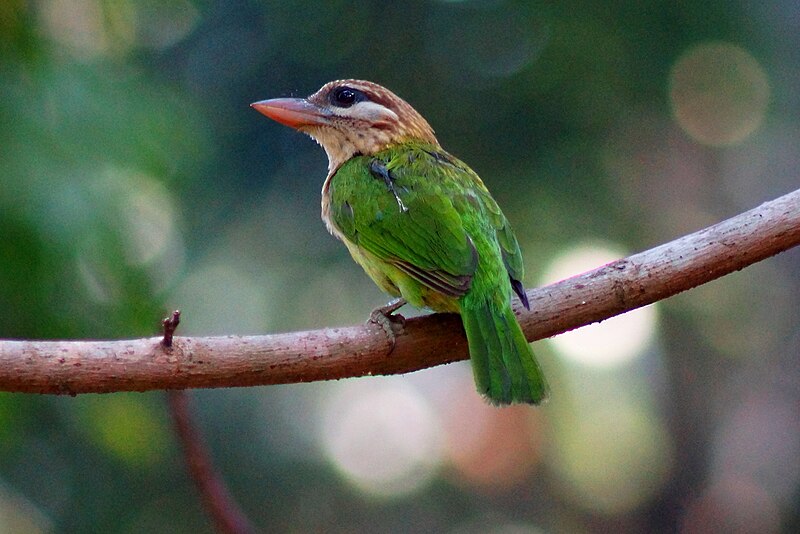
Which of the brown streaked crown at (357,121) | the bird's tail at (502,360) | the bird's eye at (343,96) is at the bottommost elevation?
the bird's tail at (502,360)

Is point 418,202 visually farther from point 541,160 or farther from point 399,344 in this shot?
point 541,160

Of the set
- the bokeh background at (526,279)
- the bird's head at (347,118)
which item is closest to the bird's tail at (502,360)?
the bird's head at (347,118)

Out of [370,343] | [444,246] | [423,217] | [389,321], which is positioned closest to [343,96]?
[423,217]

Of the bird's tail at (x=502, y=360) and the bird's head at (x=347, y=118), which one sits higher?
the bird's head at (x=347, y=118)

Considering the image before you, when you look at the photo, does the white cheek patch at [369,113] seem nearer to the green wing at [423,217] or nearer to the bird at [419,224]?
the bird at [419,224]

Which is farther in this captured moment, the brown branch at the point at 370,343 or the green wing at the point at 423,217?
the green wing at the point at 423,217

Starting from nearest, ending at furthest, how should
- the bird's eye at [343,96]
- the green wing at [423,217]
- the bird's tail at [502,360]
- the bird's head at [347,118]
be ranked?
the bird's tail at [502,360], the green wing at [423,217], the bird's head at [347,118], the bird's eye at [343,96]

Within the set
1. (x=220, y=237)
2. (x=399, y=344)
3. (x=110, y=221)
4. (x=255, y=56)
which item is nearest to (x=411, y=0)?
(x=255, y=56)
